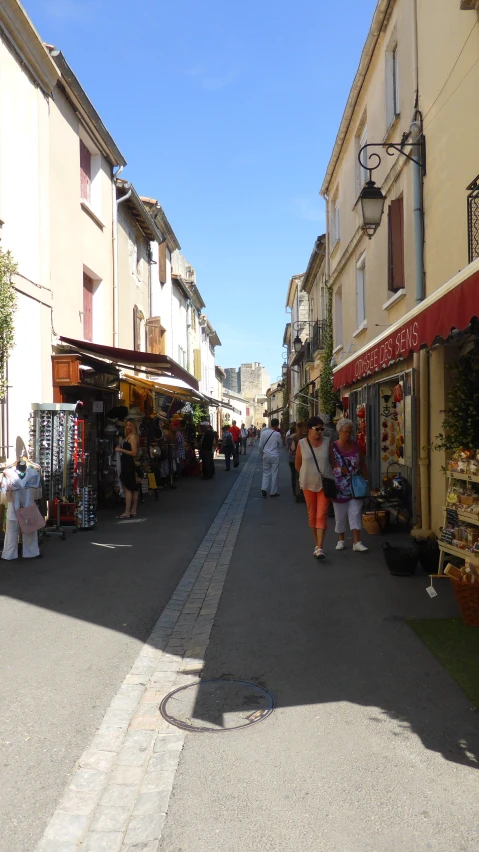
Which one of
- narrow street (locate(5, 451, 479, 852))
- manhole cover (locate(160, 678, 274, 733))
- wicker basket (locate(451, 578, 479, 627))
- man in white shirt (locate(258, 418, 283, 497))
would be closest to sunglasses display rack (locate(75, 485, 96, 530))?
narrow street (locate(5, 451, 479, 852))

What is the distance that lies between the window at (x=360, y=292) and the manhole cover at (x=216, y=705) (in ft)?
36.1

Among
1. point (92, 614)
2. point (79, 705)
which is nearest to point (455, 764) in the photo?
point (79, 705)

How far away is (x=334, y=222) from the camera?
18734 mm

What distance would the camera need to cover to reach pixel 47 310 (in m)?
10.8

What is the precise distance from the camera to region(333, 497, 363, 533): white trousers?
809cm

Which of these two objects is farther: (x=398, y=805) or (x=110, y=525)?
(x=110, y=525)

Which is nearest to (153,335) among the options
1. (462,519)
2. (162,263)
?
(162,263)

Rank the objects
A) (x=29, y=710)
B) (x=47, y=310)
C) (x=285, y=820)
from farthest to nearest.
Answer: (x=47, y=310) → (x=29, y=710) → (x=285, y=820)

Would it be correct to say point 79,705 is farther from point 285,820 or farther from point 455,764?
point 455,764

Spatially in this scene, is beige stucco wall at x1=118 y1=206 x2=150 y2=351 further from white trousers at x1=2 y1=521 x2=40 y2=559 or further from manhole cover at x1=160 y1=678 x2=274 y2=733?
manhole cover at x1=160 y1=678 x2=274 y2=733

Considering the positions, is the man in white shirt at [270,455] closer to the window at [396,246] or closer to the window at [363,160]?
the window at [396,246]

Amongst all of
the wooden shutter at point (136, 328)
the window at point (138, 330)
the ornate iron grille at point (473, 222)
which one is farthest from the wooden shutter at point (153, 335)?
the ornate iron grille at point (473, 222)

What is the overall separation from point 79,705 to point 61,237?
953 centimetres

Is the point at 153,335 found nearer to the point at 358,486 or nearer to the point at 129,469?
the point at 129,469
